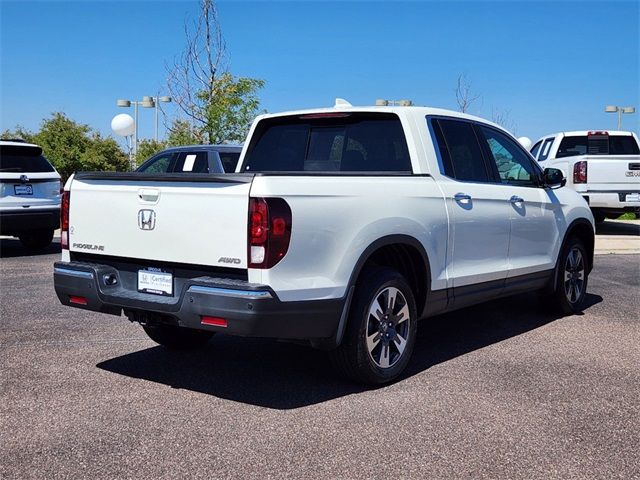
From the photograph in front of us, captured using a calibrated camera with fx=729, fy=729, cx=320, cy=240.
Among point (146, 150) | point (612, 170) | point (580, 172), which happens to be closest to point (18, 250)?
point (580, 172)

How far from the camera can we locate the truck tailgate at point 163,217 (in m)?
4.10

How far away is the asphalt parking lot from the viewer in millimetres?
3545

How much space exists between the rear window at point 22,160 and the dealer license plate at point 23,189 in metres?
0.24

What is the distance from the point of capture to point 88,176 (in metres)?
4.89

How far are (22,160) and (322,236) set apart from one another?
336 inches

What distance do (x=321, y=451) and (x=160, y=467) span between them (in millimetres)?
797

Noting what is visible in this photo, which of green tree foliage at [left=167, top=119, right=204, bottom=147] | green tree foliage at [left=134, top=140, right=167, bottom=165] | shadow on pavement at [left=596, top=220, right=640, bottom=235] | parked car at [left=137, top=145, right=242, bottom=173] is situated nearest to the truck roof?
parked car at [left=137, top=145, right=242, bottom=173]

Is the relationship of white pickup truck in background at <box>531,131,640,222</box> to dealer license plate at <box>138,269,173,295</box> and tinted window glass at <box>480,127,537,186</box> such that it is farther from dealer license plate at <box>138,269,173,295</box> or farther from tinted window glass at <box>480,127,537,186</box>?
dealer license plate at <box>138,269,173,295</box>

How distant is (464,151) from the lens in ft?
19.1

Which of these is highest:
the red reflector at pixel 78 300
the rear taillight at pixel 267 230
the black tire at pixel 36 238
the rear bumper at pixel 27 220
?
the rear taillight at pixel 267 230

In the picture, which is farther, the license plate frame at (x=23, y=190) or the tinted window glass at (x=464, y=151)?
the license plate frame at (x=23, y=190)

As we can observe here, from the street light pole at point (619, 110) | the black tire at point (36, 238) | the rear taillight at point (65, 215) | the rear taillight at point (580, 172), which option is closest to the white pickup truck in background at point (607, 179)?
the rear taillight at point (580, 172)

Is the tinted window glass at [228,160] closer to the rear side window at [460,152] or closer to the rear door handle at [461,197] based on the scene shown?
the rear side window at [460,152]

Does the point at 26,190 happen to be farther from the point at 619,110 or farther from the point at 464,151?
the point at 619,110
